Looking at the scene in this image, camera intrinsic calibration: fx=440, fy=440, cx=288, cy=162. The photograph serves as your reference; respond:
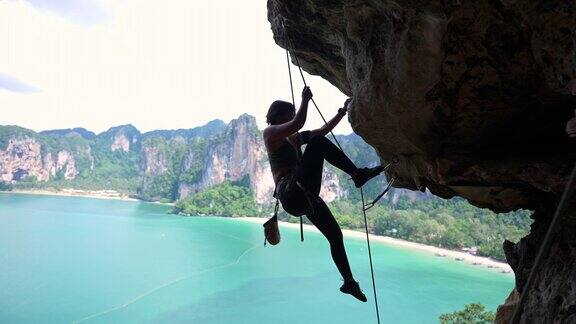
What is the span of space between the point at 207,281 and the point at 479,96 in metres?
28.5

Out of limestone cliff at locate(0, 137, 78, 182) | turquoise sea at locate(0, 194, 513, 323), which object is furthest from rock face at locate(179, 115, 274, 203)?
limestone cliff at locate(0, 137, 78, 182)

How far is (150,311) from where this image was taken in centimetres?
2283

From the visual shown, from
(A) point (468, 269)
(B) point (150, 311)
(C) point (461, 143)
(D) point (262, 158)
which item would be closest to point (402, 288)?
(A) point (468, 269)

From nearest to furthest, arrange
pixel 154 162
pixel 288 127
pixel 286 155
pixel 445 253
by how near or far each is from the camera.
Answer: pixel 288 127 < pixel 286 155 < pixel 445 253 < pixel 154 162

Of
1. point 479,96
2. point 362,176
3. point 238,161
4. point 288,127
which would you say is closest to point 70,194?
point 238,161

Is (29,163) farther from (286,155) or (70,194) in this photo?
(286,155)

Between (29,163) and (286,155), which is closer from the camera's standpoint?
(286,155)

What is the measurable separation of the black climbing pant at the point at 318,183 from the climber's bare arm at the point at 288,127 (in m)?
0.21

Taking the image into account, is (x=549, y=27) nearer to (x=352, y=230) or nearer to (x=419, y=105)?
(x=419, y=105)

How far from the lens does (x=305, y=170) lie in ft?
9.28

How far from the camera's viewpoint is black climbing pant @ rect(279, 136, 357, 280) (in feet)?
9.28

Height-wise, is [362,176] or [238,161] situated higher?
[238,161]

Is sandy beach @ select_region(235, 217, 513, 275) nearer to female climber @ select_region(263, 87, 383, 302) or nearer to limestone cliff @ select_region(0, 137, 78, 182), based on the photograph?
female climber @ select_region(263, 87, 383, 302)

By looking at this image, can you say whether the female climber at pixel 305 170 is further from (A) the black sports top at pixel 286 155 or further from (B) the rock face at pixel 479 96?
(B) the rock face at pixel 479 96
